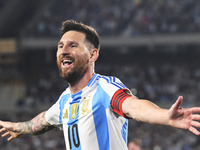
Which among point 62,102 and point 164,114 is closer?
point 164,114

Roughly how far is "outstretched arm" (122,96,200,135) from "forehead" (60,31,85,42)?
90 centimetres

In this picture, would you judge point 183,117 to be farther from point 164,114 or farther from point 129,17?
point 129,17

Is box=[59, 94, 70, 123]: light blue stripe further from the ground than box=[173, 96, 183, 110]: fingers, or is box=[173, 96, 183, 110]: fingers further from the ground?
box=[173, 96, 183, 110]: fingers

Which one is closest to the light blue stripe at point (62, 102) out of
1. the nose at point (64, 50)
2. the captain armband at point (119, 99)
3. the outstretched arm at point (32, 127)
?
the outstretched arm at point (32, 127)

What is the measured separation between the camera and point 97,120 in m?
2.53

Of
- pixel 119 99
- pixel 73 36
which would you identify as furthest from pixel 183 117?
pixel 73 36

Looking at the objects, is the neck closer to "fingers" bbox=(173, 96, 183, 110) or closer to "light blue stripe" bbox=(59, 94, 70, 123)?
"light blue stripe" bbox=(59, 94, 70, 123)

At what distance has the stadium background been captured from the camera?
19.1 m

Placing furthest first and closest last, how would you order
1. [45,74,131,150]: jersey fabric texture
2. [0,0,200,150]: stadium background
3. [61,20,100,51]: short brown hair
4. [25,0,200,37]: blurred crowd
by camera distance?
[25,0,200,37]: blurred crowd
[0,0,200,150]: stadium background
[61,20,100,51]: short brown hair
[45,74,131,150]: jersey fabric texture

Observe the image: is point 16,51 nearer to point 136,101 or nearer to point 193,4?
point 193,4

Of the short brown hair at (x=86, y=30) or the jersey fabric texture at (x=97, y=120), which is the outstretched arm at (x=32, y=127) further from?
the short brown hair at (x=86, y=30)

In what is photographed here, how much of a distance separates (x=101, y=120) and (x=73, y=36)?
2.83ft

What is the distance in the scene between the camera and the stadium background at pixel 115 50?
19.1 meters

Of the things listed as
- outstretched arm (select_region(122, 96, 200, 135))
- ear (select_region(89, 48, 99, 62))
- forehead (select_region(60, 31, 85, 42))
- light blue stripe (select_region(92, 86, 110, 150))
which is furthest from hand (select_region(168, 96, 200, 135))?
forehead (select_region(60, 31, 85, 42))
